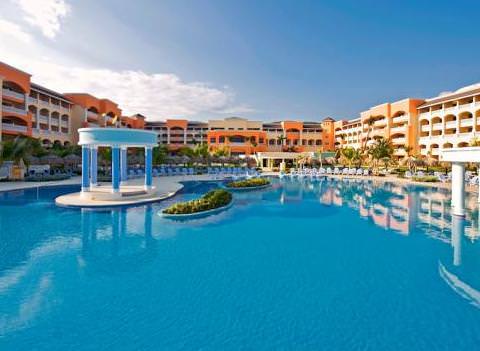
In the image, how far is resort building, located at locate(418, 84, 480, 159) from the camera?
3731 centimetres

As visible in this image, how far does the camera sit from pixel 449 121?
4162cm

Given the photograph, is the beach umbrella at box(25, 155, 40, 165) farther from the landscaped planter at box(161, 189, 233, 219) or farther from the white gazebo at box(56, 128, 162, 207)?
the landscaped planter at box(161, 189, 233, 219)

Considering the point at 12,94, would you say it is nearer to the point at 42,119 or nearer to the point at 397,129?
the point at 42,119

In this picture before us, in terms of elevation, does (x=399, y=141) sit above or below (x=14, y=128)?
above

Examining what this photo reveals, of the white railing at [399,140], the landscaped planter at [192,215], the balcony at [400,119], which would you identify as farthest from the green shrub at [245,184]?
the balcony at [400,119]

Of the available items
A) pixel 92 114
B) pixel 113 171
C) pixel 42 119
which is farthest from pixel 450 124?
pixel 42 119

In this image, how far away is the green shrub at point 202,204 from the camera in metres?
13.2

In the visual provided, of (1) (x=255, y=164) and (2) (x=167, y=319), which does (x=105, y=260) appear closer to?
(2) (x=167, y=319)

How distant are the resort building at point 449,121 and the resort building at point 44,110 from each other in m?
42.6

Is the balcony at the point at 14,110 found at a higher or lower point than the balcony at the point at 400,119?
lower

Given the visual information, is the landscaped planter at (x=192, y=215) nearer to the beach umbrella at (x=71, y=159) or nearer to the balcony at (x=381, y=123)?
the beach umbrella at (x=71, y=159)

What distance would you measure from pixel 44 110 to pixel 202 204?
115 ft

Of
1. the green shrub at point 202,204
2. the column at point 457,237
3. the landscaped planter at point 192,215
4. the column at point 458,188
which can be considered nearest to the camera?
the column at point 457,237

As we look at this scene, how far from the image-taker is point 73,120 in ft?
141
